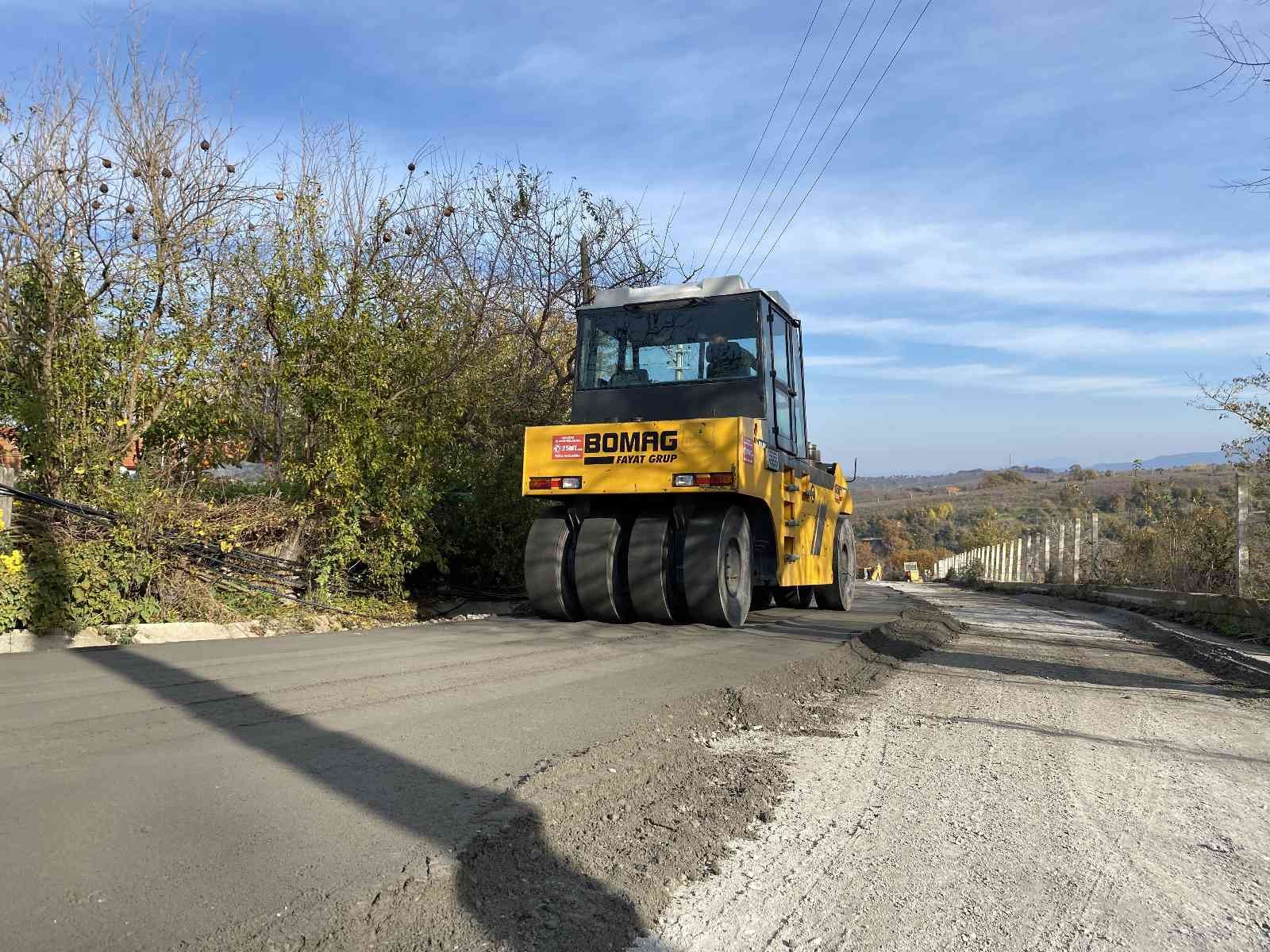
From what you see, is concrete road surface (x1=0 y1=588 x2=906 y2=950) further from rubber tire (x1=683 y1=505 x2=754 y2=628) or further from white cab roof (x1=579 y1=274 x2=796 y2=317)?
white cab roof (x1=579 y1=274 x2=796 y2=317)

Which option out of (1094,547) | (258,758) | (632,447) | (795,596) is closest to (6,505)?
(258,758)

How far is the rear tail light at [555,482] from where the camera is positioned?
32.9 feet

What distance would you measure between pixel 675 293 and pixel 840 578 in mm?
5840

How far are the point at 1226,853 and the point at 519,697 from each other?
365cm

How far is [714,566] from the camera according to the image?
977cm

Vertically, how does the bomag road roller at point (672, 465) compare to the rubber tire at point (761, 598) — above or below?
above

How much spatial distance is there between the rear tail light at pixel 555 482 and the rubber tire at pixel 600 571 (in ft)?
1.61

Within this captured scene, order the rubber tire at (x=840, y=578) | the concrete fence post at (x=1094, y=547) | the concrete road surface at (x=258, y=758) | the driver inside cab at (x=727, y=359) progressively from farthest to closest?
the concrete fence post at (x=1094, y=547) < the rubber tire at (x=840, y=578) < the driver inside cab at (x=727, y=359) < the concrete road surface at (x=258, y=758)

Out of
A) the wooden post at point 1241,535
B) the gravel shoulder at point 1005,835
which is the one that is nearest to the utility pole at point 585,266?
the wooden post at point 1241,535

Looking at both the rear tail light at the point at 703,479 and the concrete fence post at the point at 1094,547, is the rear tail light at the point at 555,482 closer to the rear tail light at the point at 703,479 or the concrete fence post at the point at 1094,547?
the rear tail light at the point at 703,479

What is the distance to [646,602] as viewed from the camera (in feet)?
32.6

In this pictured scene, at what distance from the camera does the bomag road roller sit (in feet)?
32.1

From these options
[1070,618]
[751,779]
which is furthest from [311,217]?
[1070,618]

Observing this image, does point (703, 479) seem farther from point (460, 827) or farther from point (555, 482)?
point (460, 827)
